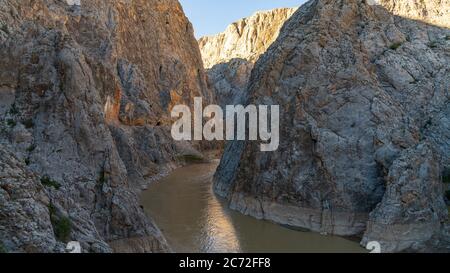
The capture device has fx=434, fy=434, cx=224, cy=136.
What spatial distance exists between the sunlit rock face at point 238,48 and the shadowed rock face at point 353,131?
218 feet

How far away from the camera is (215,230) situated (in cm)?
2573

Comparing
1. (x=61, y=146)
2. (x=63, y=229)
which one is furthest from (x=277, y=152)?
(x=63, y=229)

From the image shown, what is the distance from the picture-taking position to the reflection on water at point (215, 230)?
73.2 feet

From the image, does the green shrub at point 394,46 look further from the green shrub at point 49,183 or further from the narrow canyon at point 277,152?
the green shrub at point 49,183

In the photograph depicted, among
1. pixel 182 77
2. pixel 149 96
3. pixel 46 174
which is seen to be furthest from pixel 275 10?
pixel 46 174

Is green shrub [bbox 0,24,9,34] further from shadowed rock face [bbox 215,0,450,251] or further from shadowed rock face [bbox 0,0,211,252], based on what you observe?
shadowed rock face [bbox 215,0,450,251]

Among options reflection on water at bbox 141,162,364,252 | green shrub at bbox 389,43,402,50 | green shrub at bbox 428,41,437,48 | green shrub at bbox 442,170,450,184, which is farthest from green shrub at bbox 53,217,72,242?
green shrub at bbox 428,41,437,48

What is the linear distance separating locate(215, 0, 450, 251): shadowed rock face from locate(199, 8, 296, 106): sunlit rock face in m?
66.4

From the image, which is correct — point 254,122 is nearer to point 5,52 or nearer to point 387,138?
point 387,138

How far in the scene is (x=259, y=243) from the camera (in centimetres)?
2316

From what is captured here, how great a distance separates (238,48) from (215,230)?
11512 centimetres

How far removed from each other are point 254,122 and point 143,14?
45466mm

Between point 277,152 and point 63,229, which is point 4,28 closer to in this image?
point 277,152

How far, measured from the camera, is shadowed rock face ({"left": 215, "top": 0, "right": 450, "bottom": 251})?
22.1m
